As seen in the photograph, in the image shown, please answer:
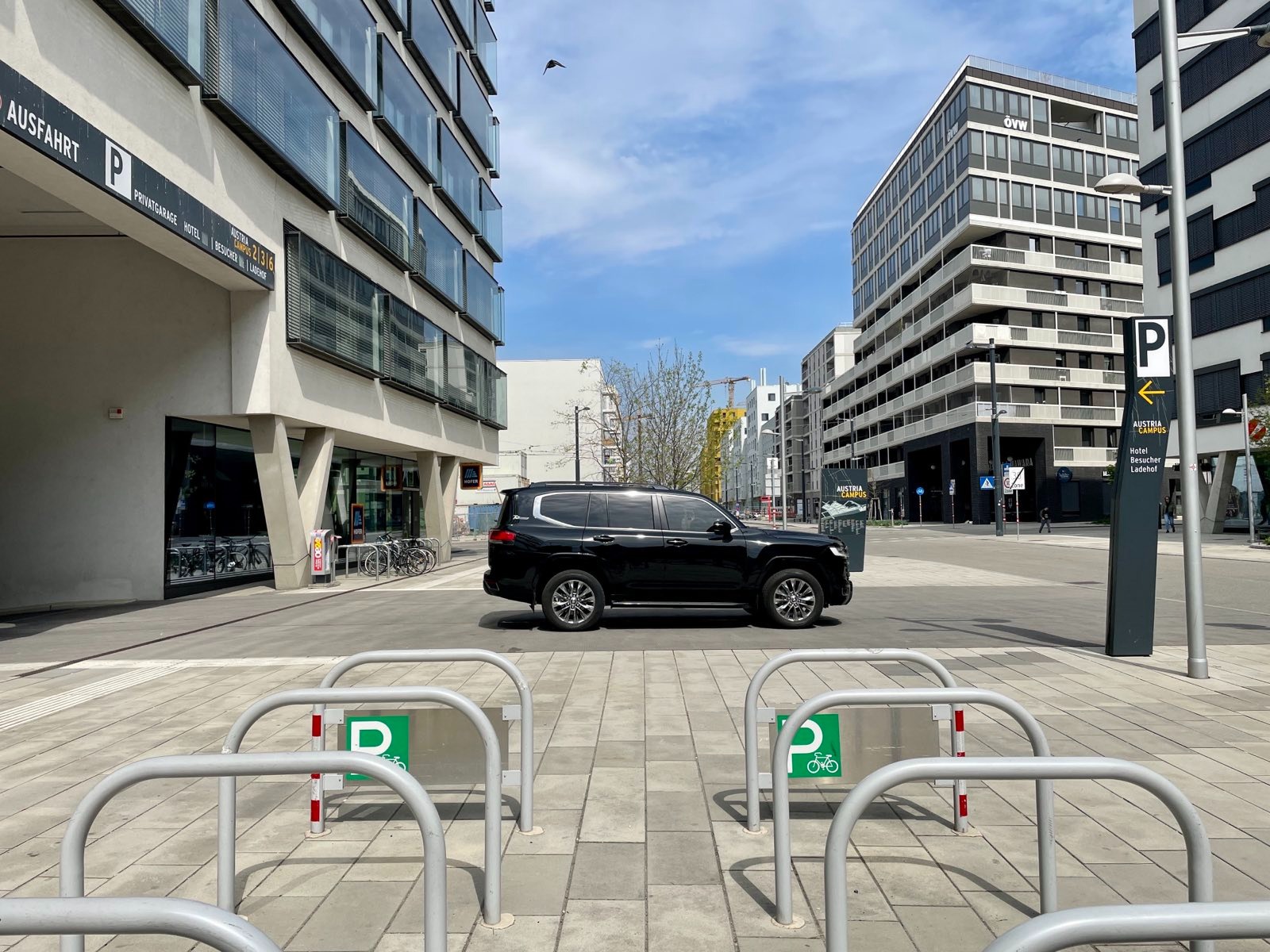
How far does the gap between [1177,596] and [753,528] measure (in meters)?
8.35

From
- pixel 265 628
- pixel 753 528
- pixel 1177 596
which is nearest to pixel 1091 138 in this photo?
pixel 1177 596

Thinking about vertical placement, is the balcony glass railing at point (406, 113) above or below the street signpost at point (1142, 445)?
above

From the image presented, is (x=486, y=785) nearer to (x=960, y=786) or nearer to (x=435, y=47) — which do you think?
(x=960, y=786)

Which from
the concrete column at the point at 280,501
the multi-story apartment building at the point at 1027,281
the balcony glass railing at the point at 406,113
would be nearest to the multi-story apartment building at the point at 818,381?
the multi-story apartment building at the point at 1027,281

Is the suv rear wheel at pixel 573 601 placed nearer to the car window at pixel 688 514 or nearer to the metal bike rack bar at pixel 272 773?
the car window at pixel 688 514

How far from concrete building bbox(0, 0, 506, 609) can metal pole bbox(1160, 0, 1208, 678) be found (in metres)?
12.0

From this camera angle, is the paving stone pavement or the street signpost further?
the street signpost

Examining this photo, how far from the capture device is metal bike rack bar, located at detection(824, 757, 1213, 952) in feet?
7.99

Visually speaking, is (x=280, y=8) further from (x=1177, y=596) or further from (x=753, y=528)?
(x=1177, y=596)

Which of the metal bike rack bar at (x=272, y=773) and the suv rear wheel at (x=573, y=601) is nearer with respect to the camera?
the metal bike rack bar at (x=272, y=773)

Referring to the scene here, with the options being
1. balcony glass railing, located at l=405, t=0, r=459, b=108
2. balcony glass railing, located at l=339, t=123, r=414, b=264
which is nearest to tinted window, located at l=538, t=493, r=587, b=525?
balcony glass railing, located at l=339, t=123, r=414, b=264

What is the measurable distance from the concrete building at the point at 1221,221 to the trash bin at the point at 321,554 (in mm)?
34043

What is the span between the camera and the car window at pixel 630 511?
11.9 m

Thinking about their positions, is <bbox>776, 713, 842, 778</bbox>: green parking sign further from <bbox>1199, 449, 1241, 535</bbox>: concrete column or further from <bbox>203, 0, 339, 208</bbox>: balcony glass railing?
<bbox>1199, 449, 1241, 535</bbox>: concrete column
